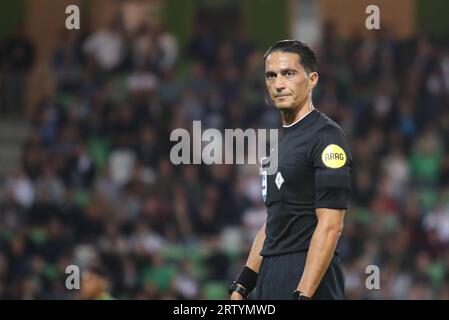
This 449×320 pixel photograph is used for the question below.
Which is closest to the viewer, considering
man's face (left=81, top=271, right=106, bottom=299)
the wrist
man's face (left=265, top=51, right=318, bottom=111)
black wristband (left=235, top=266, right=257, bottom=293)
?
the wrist

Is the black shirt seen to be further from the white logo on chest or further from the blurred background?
the blurred background

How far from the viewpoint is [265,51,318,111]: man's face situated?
5.20 m

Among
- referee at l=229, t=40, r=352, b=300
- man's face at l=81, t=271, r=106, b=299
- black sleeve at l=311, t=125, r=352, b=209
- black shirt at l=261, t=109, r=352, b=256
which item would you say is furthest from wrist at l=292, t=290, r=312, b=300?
man's face at l=81, t=271, r=106, b=299

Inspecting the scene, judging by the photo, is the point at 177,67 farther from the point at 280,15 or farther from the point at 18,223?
the point at 18,223

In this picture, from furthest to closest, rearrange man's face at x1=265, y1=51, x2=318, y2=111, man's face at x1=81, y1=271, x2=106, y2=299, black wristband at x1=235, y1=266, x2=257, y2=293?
1. man's face at x1=81, y1=271, x2=106, y2=299
2. black wristband at x1=235, y1=266, x2=257, y2=293
3. man's face at x1=265, y1=51, x2=318, y2=111

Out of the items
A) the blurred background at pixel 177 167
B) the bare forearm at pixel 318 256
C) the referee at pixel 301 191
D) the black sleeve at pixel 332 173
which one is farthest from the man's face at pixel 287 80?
the blurred background at pixel 177 167

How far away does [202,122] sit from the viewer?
1534 centimetres

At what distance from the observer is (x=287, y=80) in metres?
5.20

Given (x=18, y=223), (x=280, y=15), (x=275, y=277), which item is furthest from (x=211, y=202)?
(x=275, y=277)

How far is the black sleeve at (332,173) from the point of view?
504 centimetres

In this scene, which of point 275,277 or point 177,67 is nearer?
point 275,277

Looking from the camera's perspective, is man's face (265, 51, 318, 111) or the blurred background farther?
the blurred background

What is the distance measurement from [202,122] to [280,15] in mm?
5412
